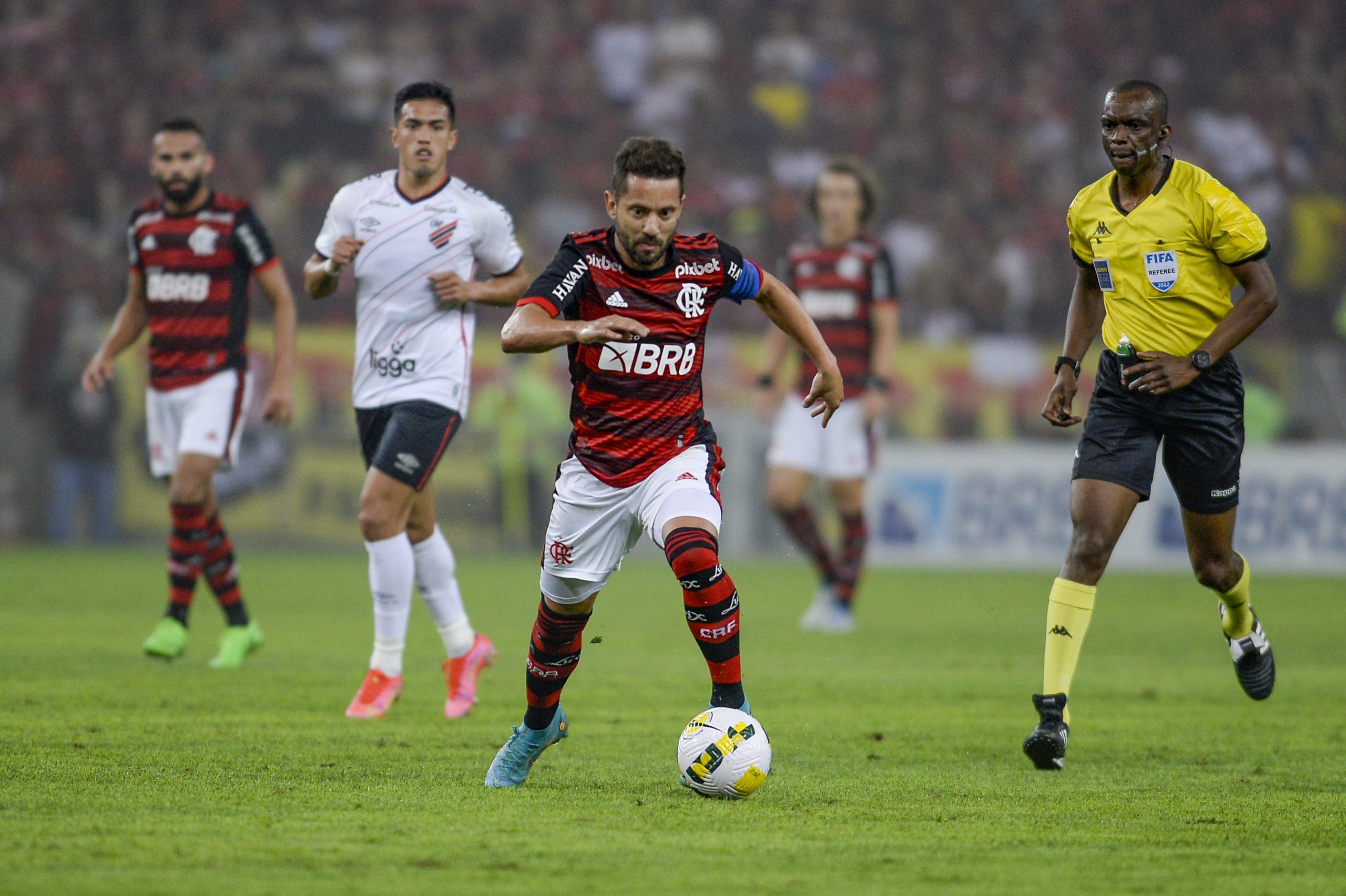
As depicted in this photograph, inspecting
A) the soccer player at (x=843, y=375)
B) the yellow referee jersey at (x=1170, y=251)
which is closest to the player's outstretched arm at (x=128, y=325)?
the soccer player at (x=843, y=375)

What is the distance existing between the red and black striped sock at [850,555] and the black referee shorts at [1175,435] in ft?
15.6

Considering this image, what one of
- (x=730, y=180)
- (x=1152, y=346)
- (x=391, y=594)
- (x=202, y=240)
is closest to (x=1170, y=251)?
(x=1152, y=346)

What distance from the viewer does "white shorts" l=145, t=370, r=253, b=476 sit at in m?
8.26

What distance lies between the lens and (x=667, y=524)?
4.95 metres

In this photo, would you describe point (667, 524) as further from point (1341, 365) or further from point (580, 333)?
point (1341, 365)

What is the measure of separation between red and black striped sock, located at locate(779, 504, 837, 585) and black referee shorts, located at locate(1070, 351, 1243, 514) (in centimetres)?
492

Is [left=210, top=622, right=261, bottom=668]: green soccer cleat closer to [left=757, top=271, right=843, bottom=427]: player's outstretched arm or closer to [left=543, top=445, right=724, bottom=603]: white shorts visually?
[left=543, top=445, right=724, bottom=603]: white shorts

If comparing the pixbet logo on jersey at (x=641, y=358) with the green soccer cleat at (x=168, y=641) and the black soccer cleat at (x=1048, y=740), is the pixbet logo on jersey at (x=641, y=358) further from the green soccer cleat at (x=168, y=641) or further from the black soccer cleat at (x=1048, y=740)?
the green soccer cleat at (x=168, y=641)

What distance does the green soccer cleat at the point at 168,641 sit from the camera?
26.4 ft

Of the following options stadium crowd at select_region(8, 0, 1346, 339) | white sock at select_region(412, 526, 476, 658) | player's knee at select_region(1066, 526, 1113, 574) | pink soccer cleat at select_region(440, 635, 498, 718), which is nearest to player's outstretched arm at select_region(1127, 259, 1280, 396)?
player's knee at select_region(1066, 526, 1113, 574)

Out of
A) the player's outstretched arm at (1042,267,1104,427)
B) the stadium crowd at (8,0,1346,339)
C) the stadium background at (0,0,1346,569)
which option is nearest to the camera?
the player's outstretched arm at (1042,267,1104,427)

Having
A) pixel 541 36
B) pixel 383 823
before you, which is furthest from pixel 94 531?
pixel 383 823

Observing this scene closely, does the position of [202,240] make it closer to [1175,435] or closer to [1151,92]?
[1151,92]

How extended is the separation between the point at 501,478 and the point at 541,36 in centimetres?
751
